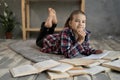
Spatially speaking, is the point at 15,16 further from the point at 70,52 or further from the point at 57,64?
Result: the point at 57,64

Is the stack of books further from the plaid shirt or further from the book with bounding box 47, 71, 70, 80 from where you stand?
the plaid shirt

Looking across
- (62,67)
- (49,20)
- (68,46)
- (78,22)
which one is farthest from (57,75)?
(49,20)

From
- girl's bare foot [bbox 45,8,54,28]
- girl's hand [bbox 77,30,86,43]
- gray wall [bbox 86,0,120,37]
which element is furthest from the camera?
gray wall [bbox 86,0,120,37]

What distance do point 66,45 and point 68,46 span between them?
0.02m

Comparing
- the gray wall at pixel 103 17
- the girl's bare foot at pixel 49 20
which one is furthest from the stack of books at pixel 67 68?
the gray wall at pixel 103 17

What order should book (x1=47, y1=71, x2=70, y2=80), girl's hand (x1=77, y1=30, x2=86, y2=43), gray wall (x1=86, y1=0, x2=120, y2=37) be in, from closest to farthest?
book (x1=47, y1=71, x2=70, y2=80)
girl's hand (x1=77, y1=30, x2=86, y2=43)
gray wall (x1=86, y1=0, x2=120, y2=37)

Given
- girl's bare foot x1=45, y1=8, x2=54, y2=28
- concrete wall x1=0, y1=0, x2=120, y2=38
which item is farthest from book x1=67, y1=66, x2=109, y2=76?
concrete wall x1=0, y1=0, x2=120, y2=38

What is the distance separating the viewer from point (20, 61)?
5.26 ft

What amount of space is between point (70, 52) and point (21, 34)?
4.71 ft

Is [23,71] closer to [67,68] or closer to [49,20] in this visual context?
[67,68]

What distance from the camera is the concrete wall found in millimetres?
2912

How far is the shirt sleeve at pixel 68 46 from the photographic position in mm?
1657

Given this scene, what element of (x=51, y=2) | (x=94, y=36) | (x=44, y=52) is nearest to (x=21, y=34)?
(x=51, y=2)

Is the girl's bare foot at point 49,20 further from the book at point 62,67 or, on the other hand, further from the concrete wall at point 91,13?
the concrete wall at point 91,13
